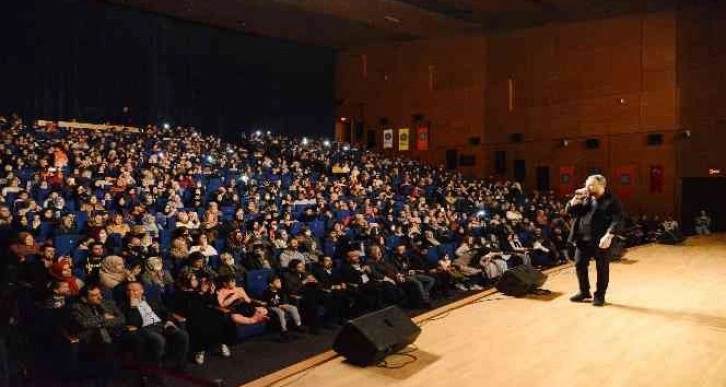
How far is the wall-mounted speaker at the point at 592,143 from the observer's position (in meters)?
13.3

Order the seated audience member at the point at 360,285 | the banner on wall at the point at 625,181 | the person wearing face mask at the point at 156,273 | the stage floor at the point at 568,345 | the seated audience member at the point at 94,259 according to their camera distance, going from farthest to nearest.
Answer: the banner on wall at the point at 625,181 → the seated audience member at the point at 360,285 → the seated audience member at the point at 94,259 → the person wearing face mask at the point at 156,273 → the stage floor at the point at 568,345

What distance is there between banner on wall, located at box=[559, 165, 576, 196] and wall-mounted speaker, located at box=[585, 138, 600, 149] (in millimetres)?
630

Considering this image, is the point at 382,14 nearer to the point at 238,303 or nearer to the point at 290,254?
the point at 290,254

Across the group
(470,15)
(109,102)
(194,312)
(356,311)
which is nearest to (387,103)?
(470,15)

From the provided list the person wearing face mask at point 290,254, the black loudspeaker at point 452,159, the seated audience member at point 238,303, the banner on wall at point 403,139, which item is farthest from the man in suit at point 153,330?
the banner on wall at point 403,139

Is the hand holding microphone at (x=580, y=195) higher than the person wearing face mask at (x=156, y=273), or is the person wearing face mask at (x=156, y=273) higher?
the hand holding microphone at (x=580, y=195)

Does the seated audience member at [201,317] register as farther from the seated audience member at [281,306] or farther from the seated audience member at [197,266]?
the seated audience member at [281,306]

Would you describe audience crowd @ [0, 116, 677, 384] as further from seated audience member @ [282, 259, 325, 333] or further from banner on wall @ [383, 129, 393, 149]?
banner on wall @ [383, 129, 393, 149]

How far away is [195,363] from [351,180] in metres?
7.15

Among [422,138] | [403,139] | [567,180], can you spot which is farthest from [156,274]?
[403,139]

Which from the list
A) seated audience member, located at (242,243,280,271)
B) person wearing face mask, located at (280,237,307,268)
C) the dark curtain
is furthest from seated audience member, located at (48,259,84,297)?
the dark curtain

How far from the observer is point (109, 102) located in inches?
479

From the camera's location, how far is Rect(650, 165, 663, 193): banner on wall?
12547mm

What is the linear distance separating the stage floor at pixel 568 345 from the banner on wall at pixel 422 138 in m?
10.9
